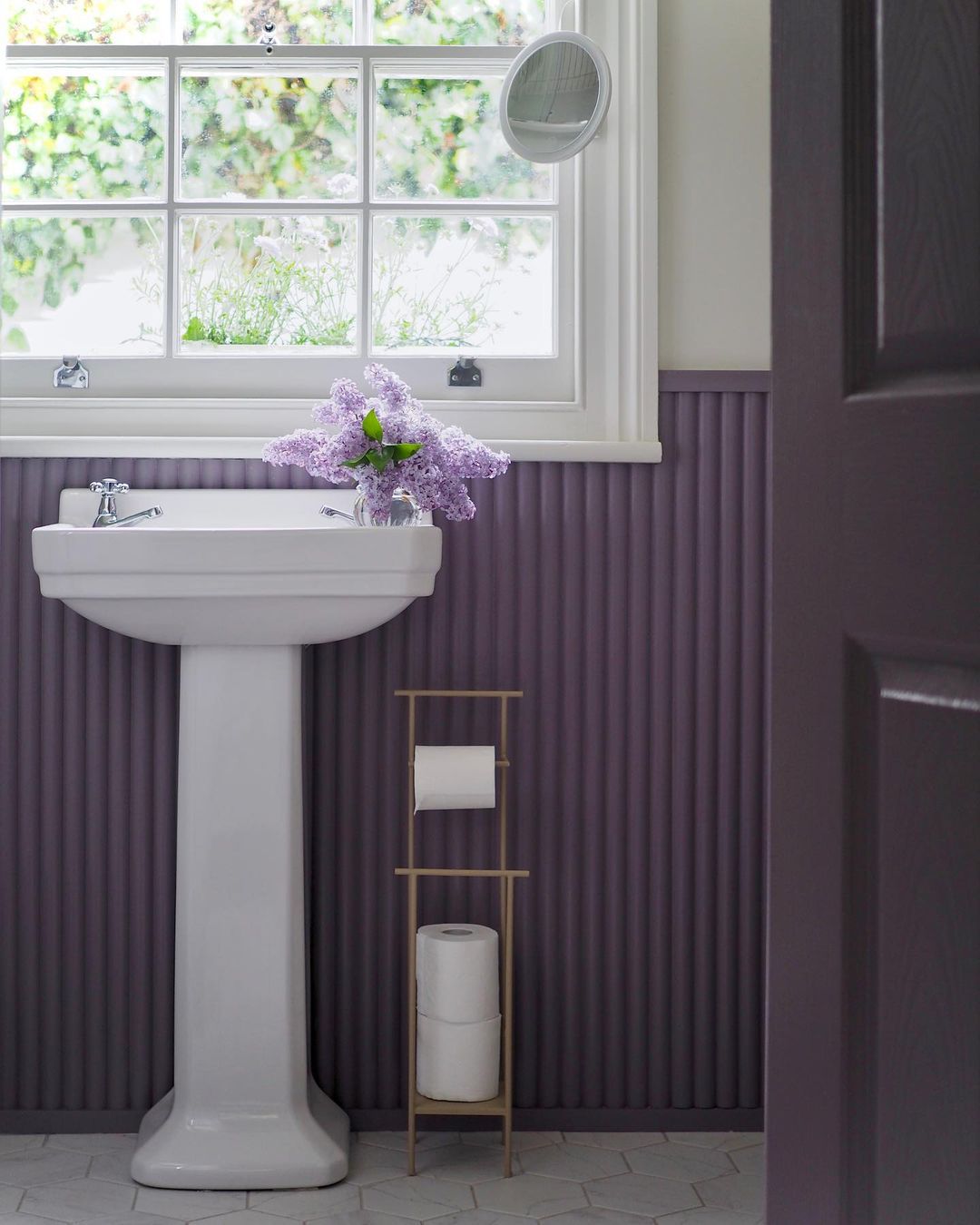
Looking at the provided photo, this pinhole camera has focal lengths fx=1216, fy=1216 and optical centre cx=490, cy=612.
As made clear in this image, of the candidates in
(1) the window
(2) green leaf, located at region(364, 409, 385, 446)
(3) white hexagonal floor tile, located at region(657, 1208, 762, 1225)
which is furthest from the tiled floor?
(1) the window

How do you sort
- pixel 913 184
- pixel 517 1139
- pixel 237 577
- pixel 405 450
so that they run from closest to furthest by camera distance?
pixel 913 184 → pixel 237 577 → pixel 405 450 → pixel 517 1139

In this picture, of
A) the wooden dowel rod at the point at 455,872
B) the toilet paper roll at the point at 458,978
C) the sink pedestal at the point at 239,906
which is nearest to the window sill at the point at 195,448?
the sink pedestal at the point at 239,906

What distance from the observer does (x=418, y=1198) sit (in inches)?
70.7

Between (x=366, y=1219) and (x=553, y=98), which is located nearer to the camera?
(x=366, y=1219)

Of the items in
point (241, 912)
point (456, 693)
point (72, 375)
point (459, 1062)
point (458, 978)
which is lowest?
point (459, 1062)

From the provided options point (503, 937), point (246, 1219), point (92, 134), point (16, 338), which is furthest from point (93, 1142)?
point (92, 134)

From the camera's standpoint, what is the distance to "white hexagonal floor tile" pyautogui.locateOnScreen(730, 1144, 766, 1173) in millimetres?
1923

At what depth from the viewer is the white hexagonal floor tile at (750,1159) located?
1923 millimetres

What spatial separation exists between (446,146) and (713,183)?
0.49 metres

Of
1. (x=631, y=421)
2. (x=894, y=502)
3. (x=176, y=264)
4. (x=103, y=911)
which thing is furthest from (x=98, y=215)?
(x=894, y=502)

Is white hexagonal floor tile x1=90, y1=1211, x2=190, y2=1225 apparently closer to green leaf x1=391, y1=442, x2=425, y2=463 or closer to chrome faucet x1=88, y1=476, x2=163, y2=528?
chrome faucet x1=88, y1=476, x2=163, y2=528

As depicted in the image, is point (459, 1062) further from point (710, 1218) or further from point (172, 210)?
point (172, 210)

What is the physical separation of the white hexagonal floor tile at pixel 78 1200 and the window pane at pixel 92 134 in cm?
164

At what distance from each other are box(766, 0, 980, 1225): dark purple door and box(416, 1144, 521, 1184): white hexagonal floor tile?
3.19 ft
